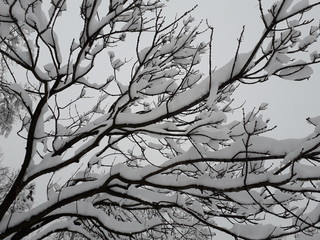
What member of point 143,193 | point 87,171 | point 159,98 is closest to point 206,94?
point 143,193

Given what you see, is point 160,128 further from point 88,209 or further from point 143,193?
point 88,209

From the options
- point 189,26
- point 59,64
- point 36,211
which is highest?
point 189,26

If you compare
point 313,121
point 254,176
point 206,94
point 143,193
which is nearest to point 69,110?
point 143,193

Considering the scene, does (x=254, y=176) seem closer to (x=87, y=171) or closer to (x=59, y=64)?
(x=59, y=64)

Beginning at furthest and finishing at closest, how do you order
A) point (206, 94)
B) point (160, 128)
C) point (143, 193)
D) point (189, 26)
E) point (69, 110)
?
point (189, 26)
point (69, 110)
point (143, 193)
point (160, 128)
point (206, 94)

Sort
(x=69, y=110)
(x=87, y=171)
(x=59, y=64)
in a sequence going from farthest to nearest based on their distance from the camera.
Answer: (x=69, y=110)
(x=87, y=171)
(x=59, y=64)

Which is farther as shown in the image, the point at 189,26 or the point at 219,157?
the point at 189,26

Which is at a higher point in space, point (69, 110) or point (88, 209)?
point (69, 110)

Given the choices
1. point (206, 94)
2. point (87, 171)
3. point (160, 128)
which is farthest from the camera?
point (87, 171)

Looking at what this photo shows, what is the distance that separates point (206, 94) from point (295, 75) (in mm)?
647

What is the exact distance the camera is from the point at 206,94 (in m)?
1.82

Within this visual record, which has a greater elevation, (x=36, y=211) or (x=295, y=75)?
(x=295, y=75)

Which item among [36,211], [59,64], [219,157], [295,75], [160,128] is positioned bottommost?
[36,211]

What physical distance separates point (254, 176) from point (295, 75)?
75 centimetres
